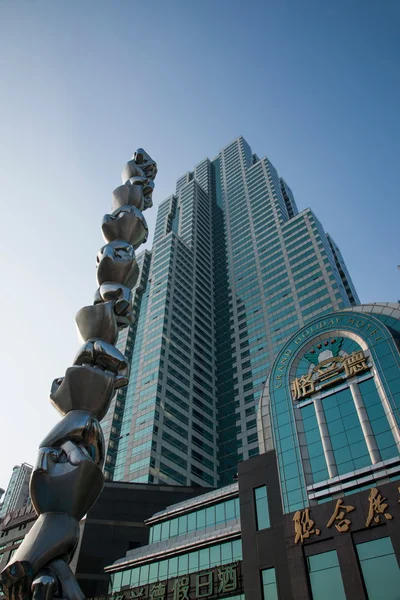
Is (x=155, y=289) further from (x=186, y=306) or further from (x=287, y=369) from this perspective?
(x=287, y=369)

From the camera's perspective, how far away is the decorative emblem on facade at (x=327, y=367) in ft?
82.0

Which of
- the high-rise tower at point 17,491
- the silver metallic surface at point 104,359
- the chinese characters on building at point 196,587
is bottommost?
the silver metallic surface at point 104,359

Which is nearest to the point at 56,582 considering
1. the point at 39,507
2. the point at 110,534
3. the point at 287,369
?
the point at 39,507

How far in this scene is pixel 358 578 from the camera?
725 inches

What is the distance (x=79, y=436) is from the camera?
3.23 metres

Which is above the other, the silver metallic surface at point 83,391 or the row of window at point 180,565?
the row of window at point 180,565

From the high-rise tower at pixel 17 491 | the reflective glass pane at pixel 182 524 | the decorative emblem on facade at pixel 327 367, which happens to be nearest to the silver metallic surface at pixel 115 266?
the decorative emblem on facade at pixel 327 367

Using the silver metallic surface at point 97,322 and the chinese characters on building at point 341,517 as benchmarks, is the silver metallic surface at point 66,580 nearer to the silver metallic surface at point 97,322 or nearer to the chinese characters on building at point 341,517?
the silver metallic surface at point 97,322

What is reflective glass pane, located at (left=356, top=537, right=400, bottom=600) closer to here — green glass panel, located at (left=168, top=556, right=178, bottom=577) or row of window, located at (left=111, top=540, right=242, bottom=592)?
row of window, located at (left=111, top=540, right=242, bottom=592)

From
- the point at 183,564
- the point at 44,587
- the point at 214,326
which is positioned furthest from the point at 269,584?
the point at 214,326

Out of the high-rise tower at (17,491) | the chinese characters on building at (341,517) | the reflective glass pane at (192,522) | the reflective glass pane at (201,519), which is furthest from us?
the high-rise tower at (17,491)

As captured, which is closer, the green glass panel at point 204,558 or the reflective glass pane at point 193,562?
the green glass panel at point 204,558

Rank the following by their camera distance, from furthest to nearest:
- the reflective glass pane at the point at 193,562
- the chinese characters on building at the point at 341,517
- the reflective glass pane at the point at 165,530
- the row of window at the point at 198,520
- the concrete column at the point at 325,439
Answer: the reflective glass pane at the point at 165,530, the row of window at the point at 198,520, the reflective glass pane at the point at 193,562, the concrete column at the point at 325,439, the chinese characters on building at the point at 341,517

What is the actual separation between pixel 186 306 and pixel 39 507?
82.0 metres
